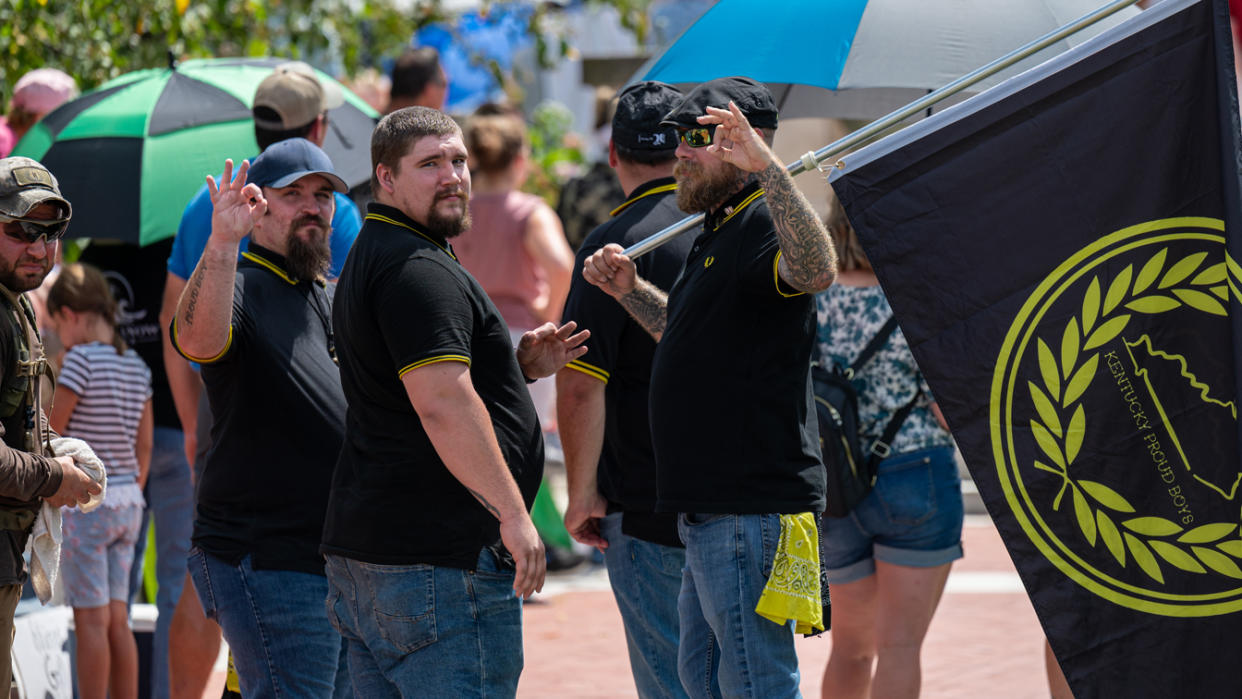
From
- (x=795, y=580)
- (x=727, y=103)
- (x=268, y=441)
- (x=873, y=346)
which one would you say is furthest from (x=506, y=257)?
(x=795, y=580)

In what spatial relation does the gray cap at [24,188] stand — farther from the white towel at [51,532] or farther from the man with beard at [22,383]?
the white towel at [51,532]

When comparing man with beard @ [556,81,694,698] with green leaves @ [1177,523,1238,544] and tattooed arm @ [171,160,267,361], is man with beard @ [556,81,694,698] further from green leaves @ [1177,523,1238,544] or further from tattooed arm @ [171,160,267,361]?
green leaves @ [1177,523,1238,544]

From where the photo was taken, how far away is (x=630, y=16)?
12.0 m

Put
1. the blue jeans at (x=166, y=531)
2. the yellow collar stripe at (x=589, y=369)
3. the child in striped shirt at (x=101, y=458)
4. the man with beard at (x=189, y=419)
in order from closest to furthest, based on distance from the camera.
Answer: the yellow collar stripe at (x=589, y=369) < the man with beard at (x=189, y=419) < the child in striped shirt at (x=101, y=458) < the blue jeans at (x=166, y=531)

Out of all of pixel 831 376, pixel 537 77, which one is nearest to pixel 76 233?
pixel 831 376

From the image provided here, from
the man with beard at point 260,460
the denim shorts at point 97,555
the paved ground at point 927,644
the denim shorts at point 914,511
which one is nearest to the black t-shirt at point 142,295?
the denim shorts at point 97,555

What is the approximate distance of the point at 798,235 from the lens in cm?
364

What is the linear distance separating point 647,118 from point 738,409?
1.18m

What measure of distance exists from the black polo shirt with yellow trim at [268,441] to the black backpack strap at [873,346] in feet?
5.57

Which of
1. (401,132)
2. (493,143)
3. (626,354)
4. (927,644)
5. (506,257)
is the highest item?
Result: (493,143)

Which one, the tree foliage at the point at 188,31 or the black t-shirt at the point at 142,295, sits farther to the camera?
the tree foliage at the point at 188,31

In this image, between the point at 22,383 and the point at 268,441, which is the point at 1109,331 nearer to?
the point at 268,441

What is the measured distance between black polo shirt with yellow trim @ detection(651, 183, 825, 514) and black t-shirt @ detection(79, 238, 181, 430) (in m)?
2.72

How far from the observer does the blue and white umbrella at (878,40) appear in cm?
489
